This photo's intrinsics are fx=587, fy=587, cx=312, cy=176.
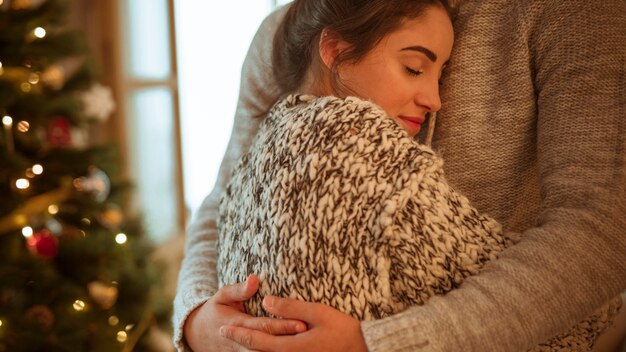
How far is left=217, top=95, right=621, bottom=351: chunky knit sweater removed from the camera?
854 millimetres

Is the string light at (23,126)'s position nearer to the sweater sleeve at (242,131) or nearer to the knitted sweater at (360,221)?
the sweater sleeve at (242,131)

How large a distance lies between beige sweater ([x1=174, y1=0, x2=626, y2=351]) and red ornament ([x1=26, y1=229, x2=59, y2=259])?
0.91 m

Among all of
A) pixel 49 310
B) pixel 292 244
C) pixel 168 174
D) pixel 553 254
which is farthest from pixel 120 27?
pixel 553 254

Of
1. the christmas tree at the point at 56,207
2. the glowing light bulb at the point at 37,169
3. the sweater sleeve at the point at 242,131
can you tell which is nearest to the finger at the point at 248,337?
the sweater sleeve at the point at 242,131

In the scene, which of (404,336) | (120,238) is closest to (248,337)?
(404,336)

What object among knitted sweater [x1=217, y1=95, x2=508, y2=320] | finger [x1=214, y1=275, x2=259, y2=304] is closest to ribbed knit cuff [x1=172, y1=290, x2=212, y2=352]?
finger [x1=214, y1=275, x2=259, y2=304]

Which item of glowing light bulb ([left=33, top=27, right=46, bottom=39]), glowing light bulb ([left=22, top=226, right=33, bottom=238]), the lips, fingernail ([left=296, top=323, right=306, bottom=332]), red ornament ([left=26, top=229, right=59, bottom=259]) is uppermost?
the lips

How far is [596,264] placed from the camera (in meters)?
0.87

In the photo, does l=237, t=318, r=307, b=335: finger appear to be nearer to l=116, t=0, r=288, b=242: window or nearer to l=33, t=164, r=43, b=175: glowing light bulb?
l=33, t=164, r=43, b=175: glowing light bulb

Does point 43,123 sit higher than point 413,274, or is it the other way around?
point 413,274

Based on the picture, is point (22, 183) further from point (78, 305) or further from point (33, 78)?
point (78, 305)

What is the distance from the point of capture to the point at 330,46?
1.15 metres

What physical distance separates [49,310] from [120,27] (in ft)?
4.72

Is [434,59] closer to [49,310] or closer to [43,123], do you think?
[43,123]
